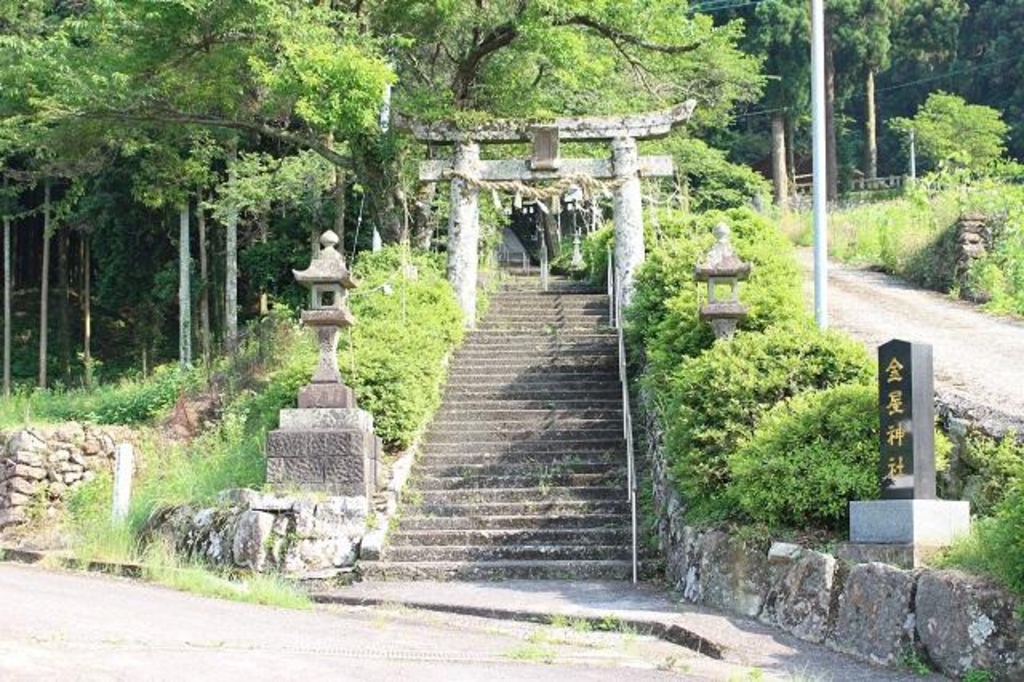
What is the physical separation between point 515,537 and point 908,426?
17.1ft

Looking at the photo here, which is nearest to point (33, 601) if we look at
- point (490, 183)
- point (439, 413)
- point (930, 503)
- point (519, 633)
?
point (519, 633)

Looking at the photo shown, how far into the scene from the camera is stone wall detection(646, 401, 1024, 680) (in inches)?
320

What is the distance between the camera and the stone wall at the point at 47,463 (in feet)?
64.1

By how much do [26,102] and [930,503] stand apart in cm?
1765

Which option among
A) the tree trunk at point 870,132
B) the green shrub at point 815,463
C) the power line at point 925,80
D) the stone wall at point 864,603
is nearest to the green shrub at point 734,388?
the stone wall at point 864,603

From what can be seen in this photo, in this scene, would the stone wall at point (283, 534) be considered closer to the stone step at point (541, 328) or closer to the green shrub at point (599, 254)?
the stone step at point (541, 328)

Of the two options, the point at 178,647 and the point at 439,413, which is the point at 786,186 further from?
the point at 178,647

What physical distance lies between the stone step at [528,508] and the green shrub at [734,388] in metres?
1.85

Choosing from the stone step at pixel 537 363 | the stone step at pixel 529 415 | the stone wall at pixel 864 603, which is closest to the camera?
the stone wall at pixel 864 603

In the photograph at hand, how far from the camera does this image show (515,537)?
13828mm

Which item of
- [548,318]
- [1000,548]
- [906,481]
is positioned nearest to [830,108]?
[548,318]

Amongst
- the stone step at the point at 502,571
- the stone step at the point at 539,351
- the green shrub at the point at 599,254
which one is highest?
the green shrub at the point at 599,254

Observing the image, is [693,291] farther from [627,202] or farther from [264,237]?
[264,237]

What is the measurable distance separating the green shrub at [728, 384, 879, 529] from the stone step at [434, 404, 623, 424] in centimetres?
560
